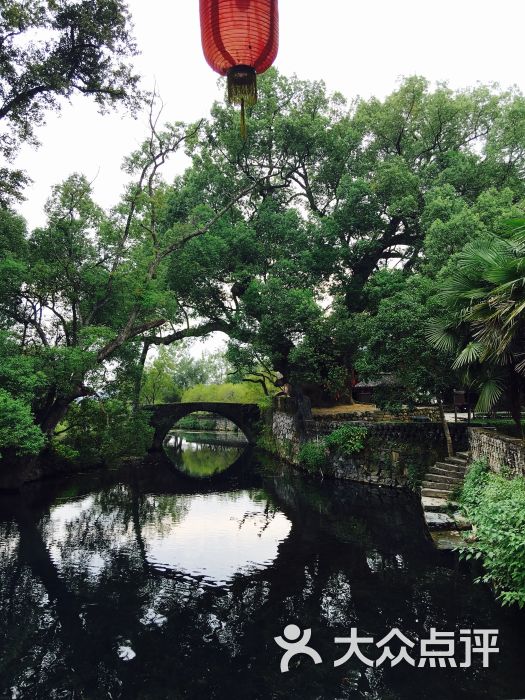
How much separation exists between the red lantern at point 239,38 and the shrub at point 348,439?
50.5ft

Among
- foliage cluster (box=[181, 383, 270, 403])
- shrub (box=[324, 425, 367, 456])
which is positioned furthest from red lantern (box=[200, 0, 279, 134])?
foliage cluster (box=[181, 383, 270, 403])

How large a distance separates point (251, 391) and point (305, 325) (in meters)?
20.6

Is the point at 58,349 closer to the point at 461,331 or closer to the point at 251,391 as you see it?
the point at 461,331

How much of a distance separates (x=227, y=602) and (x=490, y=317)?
Result: 23.7 ft

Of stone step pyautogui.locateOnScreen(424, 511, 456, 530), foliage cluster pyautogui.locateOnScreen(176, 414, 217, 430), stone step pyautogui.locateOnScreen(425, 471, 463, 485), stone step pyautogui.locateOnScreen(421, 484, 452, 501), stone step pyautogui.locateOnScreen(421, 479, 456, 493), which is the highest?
foliage cluster pyautogui.locateOnScreen(176, 414, 217, 430)

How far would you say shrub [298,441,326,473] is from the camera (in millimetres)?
19500

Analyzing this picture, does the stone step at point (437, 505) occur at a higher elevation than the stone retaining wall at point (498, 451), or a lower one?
lower

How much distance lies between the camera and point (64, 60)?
453 inches

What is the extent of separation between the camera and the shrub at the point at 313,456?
19.5 meters

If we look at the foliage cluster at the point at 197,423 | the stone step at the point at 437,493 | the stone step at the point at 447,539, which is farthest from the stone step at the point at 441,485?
the foliage cluster at the point at 197,423

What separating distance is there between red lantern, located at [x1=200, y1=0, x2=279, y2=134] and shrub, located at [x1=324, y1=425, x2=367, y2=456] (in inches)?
606

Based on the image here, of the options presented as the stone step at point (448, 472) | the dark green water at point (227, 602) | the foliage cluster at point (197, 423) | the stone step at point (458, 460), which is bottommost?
the dark green water at point (227, 602)

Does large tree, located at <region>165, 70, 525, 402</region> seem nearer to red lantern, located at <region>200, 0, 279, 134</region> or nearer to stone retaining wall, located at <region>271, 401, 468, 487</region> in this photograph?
stone retaining wall, located at <region>271, 401, 468, 487</region>

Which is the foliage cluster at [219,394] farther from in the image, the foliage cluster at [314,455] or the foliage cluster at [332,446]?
the foliage cluster at [332,446]
